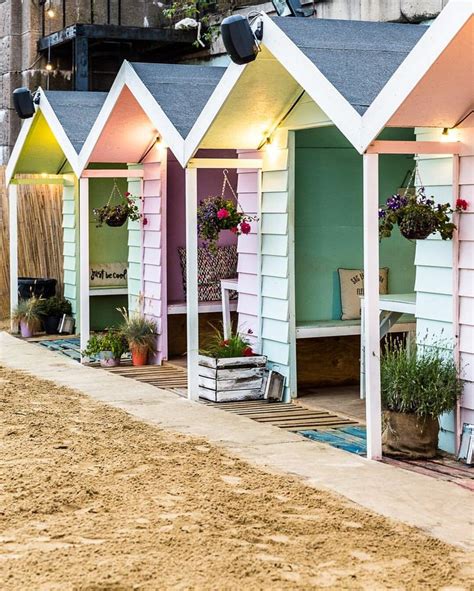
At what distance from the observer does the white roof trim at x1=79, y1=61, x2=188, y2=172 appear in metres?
9.36

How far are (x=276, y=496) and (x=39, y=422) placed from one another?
9.02 feet

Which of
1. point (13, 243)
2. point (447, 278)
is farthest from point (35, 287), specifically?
point (447, 278)

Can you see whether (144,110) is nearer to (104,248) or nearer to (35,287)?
(104,248)

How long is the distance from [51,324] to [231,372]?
16.6 feet

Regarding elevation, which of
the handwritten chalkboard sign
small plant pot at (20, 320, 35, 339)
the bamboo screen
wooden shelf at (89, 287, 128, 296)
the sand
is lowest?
the sand

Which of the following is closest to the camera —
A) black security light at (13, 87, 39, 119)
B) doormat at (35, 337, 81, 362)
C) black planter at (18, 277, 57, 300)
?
doormat at (35, 337, 81, 362)

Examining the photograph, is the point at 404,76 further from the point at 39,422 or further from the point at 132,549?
the point at 39,422

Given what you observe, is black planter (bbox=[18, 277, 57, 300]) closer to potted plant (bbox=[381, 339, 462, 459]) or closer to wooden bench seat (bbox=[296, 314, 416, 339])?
wooden bench seat (bbox=[296, 314, 416, 339])

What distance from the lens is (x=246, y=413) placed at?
29.0 ft

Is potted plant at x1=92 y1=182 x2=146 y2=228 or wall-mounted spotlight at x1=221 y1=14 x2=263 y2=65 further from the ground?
wall-mounted spotlight at x1=221 y1=14 x2=263 y2=65

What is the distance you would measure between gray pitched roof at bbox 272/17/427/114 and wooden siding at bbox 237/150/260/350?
1.77m

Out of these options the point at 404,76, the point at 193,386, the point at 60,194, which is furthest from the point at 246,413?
the point at 60,194

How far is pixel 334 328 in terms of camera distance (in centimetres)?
934

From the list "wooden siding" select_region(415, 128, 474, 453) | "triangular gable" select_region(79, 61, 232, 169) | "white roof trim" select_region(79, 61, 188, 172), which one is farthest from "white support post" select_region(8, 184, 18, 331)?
"wooden siding" select_region(415, 128, 474, 453)
